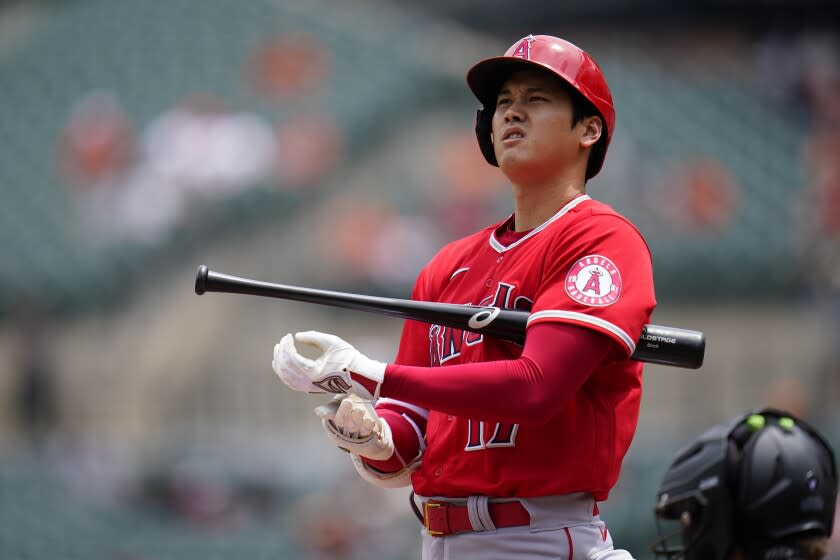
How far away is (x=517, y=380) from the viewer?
7.28 feet

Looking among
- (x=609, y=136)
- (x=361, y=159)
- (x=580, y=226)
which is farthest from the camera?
(x=361, y=159)

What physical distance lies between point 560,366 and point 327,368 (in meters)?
0.42

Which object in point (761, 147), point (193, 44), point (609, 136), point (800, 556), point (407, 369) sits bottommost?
point (800, 556)

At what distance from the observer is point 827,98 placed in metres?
10.6

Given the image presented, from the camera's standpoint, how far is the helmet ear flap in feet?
8.91

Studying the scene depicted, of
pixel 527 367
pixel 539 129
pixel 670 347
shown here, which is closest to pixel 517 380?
pixel 527 367

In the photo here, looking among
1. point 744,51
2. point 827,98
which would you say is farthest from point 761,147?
point 744,51

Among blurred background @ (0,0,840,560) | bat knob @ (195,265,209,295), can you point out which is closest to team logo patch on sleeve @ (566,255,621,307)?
bat knob @ (195,265,209,295)

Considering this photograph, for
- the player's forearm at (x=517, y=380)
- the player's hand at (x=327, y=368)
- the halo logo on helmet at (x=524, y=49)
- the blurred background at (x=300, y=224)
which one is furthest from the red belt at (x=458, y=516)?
the blurred background at (x=300, y=224)

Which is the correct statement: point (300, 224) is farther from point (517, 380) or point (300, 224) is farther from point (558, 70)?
point (517, 380)

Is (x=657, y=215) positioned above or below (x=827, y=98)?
below

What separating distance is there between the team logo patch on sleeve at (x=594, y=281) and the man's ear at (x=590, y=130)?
0.31 m

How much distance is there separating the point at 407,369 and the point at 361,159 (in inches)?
306

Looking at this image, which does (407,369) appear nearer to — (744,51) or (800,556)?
(800,556)
